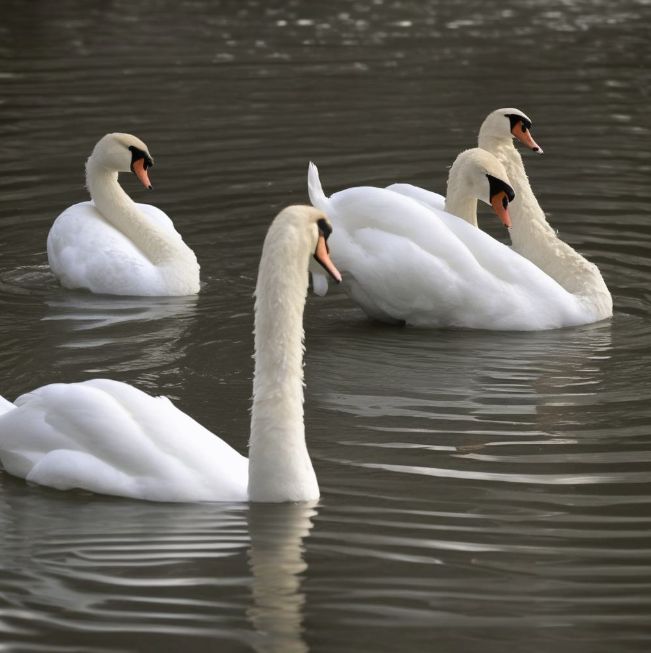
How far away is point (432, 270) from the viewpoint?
33.1 ft

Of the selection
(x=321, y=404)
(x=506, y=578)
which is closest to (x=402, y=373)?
(x=321, y=404)

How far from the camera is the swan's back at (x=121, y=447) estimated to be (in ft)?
23.2

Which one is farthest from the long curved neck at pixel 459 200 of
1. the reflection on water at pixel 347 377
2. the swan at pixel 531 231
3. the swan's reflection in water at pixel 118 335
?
the swan's reflection in water at pixel 118 335

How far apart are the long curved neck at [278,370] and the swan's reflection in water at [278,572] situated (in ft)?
0.38

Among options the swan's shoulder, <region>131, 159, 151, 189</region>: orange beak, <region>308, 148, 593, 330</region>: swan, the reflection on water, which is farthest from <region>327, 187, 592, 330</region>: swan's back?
<region>131, 159, 151, 189</region>: orange beak

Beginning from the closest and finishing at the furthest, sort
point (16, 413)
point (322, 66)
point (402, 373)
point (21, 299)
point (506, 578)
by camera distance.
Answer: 1. point (506, 578)
2. point (16, 413)
3. point (402, 373)
4. point (21, 299)
5. point (322, 66)

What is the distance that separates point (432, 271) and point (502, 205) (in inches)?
34.2

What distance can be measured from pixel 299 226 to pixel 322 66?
480 inches

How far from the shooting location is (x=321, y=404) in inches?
348

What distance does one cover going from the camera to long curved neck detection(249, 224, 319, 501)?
687cm

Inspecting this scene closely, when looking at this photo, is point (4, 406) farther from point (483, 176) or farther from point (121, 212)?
point (121, 212)

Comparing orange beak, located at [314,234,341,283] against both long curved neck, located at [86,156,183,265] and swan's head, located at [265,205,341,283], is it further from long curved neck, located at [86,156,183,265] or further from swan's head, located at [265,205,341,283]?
long curved neck, located at [86,156,183,265]

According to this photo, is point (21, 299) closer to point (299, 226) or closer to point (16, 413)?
point (16, 413)

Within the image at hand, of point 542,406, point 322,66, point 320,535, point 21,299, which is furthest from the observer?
point 322,66
